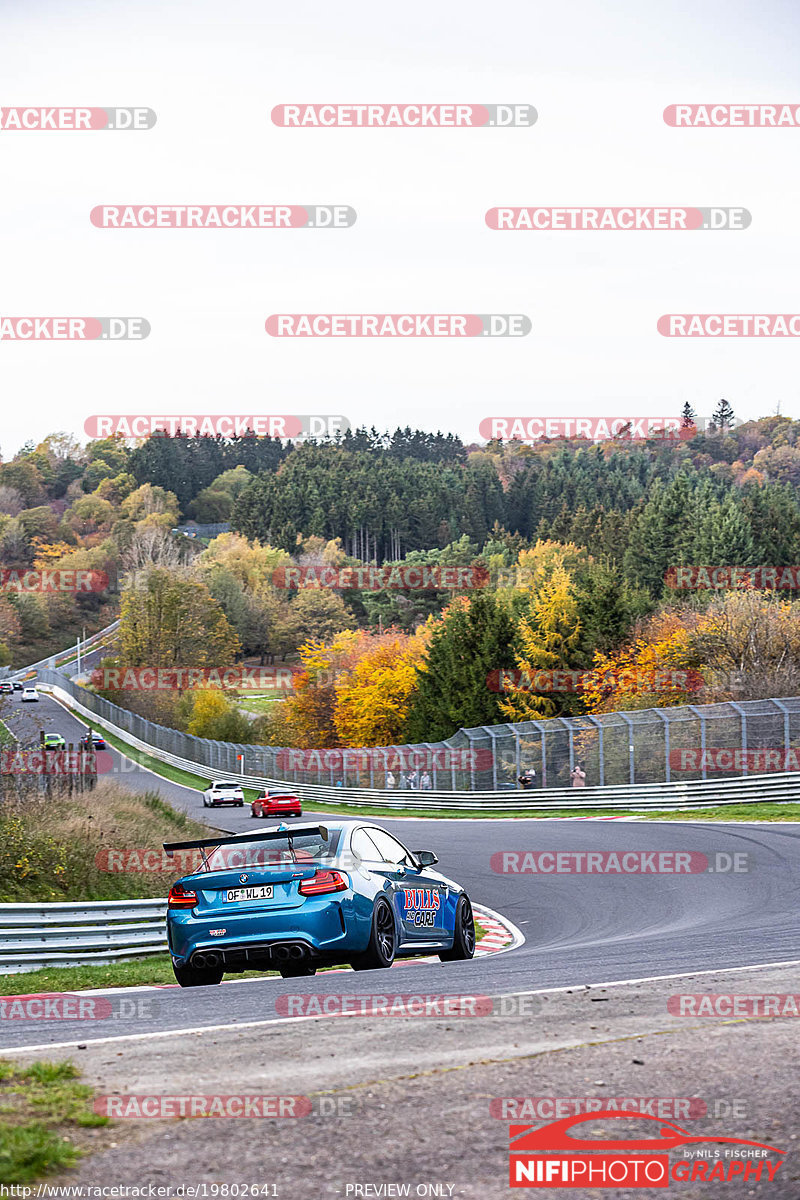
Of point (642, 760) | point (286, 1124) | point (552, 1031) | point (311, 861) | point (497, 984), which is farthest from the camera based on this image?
point (642, 760)

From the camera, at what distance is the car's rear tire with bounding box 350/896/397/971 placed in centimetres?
1052

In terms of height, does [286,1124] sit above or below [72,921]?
above

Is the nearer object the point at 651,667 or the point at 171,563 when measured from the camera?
the point at 651,667

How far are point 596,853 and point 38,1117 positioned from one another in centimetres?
2030

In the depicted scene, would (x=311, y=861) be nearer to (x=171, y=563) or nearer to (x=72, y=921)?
(x=72, y=921)

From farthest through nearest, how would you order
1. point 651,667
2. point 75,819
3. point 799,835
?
point 651,667 → point 799,835 → point 75,819

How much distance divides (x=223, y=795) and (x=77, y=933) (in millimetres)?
41690

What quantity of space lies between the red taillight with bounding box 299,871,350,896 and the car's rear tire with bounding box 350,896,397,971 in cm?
49

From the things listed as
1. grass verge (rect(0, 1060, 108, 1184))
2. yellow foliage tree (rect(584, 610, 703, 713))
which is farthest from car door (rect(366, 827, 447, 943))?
yellow foliage tree (rect(584, 610, 703, 713))

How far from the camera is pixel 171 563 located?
471 ft

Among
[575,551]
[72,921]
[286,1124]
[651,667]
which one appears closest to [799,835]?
[72,921]

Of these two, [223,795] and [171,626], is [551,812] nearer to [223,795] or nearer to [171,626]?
[223,795]

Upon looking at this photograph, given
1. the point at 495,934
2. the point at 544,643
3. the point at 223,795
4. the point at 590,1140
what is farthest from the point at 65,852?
the point at 544,643

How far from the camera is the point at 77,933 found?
13.5 meters
